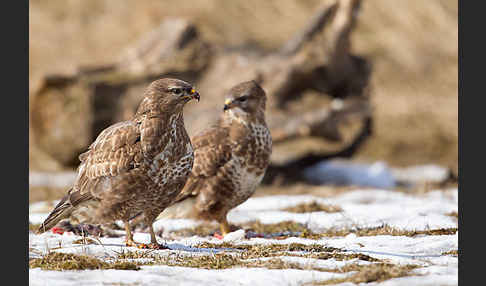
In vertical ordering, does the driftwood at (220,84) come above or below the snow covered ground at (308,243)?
above

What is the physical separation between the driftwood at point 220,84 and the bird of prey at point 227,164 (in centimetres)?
591

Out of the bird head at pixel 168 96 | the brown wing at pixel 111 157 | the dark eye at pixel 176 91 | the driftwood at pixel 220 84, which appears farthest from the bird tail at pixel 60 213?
the driftwood at pixel 220 84

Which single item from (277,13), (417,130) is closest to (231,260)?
(417,130)

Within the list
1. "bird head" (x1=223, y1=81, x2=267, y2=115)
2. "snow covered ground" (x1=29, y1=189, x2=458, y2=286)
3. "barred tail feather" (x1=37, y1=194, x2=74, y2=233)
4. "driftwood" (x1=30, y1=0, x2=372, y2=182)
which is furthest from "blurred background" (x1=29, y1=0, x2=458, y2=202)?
"barred tail feather" (x1=37, y1=194, x2=74, y2=233)

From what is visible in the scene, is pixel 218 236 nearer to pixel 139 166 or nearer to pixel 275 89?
pixel 139 166

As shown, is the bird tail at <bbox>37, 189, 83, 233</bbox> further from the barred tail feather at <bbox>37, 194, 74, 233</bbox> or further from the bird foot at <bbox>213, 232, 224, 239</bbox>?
the bird foot at <bbox>213, 232, 224, 239</bbox>

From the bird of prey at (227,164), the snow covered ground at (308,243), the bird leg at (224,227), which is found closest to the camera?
the snow covered ground at (308,243)

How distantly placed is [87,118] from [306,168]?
5031 mm

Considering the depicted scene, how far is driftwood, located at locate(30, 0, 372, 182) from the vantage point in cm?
1366

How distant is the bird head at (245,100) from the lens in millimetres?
7527

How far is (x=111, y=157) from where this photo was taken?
5.84 meters

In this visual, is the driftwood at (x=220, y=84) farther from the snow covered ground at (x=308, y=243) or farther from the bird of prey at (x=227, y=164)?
the bird of prey at (x=227, y=164)

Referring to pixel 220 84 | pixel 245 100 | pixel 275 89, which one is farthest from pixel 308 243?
pixel 220 84

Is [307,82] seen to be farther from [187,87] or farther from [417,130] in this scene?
[187,87]
